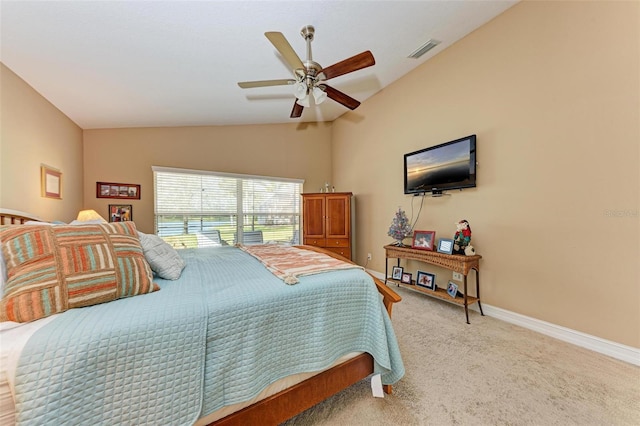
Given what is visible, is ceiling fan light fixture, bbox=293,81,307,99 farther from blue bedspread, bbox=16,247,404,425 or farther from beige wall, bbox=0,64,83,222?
beige wall, bbox=0,64,83,222

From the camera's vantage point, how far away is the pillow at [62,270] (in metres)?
0.90

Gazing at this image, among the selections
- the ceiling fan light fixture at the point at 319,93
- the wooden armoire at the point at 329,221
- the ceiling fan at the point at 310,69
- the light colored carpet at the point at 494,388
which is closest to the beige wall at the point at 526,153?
the light colored carpet at the point at 494,388

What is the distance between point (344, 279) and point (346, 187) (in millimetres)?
3644

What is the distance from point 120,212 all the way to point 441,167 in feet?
15.6

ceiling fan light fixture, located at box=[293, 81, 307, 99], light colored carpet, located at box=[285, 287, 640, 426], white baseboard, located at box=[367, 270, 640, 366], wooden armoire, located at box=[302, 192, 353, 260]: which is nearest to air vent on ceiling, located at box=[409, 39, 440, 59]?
ceiling fan light fixture, located at box=[293, 81, 307, 99]

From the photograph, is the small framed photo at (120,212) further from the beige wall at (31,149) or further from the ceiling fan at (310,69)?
the ceiling fan at (310,69)

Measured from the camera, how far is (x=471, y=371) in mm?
1675

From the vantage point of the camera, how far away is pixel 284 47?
1.78m

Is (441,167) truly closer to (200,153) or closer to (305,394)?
(305,394)

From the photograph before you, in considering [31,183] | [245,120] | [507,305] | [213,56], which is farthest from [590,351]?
[31,183]

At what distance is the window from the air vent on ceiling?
9.62ft

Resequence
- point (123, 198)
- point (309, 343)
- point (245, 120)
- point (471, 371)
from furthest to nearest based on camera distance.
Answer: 1. point (245, 120)
2. point (123, 198)
3. point (471, 371)
4. point (309, 343)

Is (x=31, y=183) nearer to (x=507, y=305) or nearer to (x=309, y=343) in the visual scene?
(x=309, y=343)

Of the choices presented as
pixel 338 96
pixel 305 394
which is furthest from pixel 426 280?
pixel 338 96
